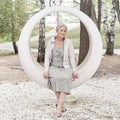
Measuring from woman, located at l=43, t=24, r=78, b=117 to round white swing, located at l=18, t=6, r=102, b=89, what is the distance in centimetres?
49

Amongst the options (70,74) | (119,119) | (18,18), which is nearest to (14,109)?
(70,74)

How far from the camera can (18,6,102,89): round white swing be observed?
279 inches

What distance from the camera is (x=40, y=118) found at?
651 cm

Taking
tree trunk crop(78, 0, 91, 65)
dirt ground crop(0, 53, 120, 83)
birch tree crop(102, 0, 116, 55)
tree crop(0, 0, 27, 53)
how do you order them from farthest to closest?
tree crop(0, 0, 27, 53)
birch tree crop(102, 0, 116, 55)
dirt ground crop(0, 53, 120, 83)
tree trunk crop(78, 0, 91, 65)

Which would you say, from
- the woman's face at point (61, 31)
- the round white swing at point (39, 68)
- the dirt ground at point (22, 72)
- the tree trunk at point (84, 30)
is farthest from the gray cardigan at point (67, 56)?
the dirt ground at point (22, 72)

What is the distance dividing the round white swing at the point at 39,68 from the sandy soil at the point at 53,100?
0.51 metres

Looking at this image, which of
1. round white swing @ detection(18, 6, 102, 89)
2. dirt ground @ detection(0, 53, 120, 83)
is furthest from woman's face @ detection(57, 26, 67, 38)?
dirt ground @ detection(0, 53, 120, 83)

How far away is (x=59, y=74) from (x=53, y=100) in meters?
1.27

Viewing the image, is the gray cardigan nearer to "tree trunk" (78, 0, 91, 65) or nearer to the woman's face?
the woman's face

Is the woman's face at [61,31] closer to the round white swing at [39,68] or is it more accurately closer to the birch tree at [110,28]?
the round white swing at [39,68]

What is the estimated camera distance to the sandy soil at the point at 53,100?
669 cm

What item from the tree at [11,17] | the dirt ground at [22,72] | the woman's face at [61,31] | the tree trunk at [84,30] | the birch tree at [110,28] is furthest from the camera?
the tree at [11,17]

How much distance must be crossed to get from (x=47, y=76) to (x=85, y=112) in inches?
37.0

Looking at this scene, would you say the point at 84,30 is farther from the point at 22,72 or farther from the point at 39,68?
the point at 39,68
